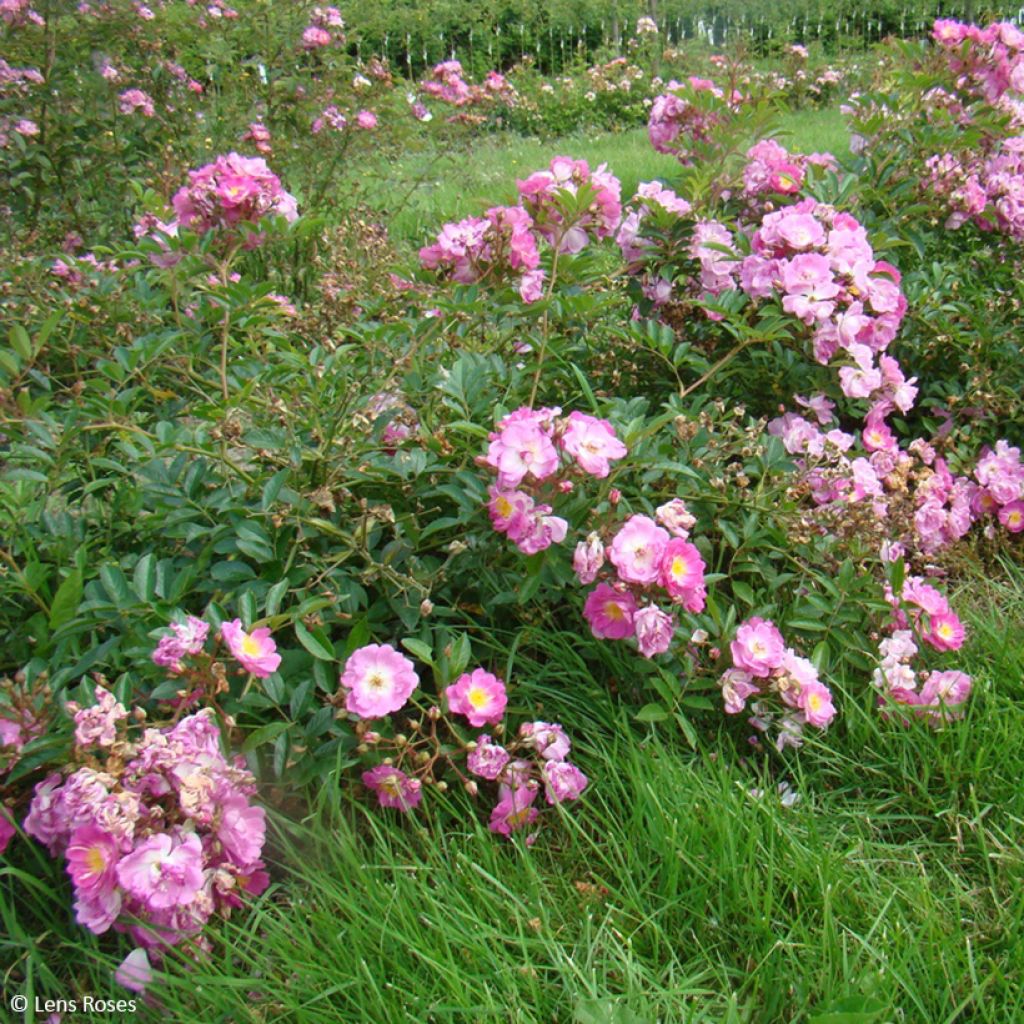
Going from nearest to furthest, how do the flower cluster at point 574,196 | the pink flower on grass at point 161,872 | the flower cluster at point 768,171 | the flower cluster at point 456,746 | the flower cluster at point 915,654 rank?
the pink flower on grass at point 161,872 → the flower cluster at point 456,746 → the flower cluster at point 915,654 → the flower cluster at point 574,196 → the flower cluster at point 768,171

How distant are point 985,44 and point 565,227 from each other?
1.53 m

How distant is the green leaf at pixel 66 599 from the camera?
4.67ft

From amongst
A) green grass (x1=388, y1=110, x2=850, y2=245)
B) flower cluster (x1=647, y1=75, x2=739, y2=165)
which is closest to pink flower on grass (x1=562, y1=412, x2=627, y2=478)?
flower cluster (x1=647, y1=75, x2=739, y2=165)

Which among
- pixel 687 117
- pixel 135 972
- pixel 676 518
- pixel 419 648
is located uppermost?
pixel 687 117

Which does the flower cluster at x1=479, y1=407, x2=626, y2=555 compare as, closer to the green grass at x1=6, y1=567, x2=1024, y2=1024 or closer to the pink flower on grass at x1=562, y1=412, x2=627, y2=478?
the pink flower on grass at x1=562, y1=412, x2=627, y2=478

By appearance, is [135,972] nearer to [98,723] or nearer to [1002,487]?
[98,723]

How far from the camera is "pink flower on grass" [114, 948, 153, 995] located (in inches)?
50.6

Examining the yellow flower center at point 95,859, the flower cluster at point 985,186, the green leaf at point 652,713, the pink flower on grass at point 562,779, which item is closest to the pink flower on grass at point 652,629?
the green leaf at point 652,713

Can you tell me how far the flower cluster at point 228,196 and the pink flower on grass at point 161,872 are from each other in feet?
4.05

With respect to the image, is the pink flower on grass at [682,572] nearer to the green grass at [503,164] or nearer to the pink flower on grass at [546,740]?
the pink flower on grass at [546,740]

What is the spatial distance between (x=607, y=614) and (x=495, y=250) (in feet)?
2.59

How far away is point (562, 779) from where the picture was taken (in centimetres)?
153

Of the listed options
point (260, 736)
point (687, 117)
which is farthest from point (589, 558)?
point (687, 117)

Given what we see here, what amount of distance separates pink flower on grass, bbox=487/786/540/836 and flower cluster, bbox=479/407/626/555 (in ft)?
1.18
